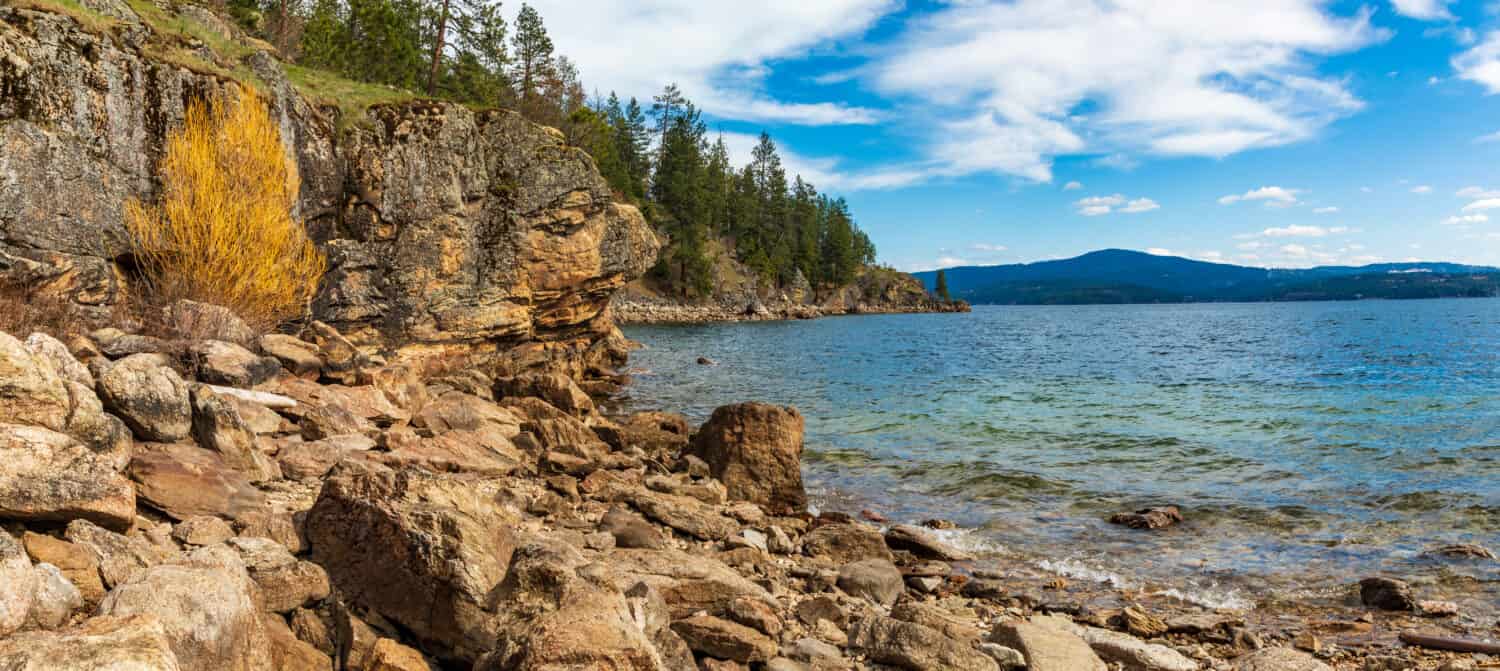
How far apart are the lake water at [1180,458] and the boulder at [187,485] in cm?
1002

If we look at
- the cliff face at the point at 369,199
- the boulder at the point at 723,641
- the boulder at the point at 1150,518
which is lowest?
the boulder at the point at 1150,518

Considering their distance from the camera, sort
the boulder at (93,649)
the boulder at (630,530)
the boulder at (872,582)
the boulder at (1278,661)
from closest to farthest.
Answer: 1. the boulder at (93,649)
2. the boulder at (1278,661)
3. the boulder at (872,582)
4. the boulder at (630,530)

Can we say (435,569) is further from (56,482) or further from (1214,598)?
(1214,598)

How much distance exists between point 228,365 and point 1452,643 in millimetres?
17142

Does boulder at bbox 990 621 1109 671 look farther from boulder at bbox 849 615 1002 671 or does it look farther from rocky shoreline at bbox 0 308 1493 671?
boulder at bbox 849 615 1002 671

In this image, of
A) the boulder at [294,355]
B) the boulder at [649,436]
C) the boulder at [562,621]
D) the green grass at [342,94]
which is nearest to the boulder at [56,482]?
the boulder at [562,621]

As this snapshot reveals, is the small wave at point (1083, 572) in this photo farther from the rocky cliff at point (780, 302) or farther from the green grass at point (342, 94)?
the rocky cliff at point (780, 302)

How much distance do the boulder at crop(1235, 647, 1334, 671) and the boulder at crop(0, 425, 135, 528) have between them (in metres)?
10.0

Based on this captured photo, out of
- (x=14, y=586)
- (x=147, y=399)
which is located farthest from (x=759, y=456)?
(x=14, y=586)

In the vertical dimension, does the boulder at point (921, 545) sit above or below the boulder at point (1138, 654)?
below

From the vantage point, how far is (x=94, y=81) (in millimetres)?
15625

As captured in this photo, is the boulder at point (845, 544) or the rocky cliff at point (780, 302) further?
the rocky cliff at point (780, 302)

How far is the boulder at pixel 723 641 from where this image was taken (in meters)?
6.44

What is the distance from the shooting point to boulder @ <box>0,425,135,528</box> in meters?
5.19
